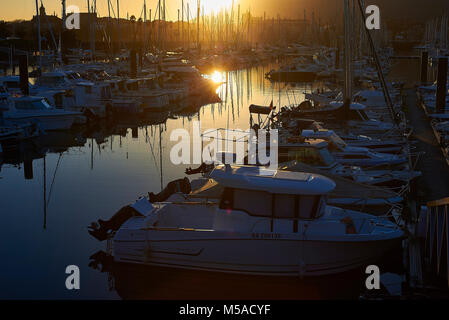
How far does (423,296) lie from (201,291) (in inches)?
162

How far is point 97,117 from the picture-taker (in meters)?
34.6

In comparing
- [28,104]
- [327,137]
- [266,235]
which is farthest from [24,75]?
[266,235]

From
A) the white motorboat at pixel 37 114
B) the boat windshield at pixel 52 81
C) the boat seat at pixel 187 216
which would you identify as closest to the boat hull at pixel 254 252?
the boat seat at pixel 187 216

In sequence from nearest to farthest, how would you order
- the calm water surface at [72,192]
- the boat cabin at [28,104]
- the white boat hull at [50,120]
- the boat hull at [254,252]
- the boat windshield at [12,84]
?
1. the boat hull at [254,252]
2. the calm water surface at [72,192]
3. the white boat hull at [50,120]
4. the boat cabin at [28,104]
5. the boat windshield at [12,84]

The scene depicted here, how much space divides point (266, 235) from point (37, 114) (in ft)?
71.0

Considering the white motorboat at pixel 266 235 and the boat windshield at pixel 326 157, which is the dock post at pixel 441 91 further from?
the white motorboat at pixel 266 235

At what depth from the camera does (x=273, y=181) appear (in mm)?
11391

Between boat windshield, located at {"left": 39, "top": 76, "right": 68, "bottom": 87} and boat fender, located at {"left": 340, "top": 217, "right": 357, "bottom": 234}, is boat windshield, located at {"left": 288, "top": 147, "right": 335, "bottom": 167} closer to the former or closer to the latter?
boat fender, located at {"left": 340, "top": 217, "right": 357, "bottom": 234}

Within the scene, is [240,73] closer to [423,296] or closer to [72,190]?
[72,190]

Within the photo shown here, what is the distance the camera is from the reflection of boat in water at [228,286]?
11312 mm

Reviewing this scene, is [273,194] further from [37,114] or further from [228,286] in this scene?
[37,114]

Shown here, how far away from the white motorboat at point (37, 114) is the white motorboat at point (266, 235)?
19196 mm

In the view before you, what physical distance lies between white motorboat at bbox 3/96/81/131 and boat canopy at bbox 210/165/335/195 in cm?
1987
